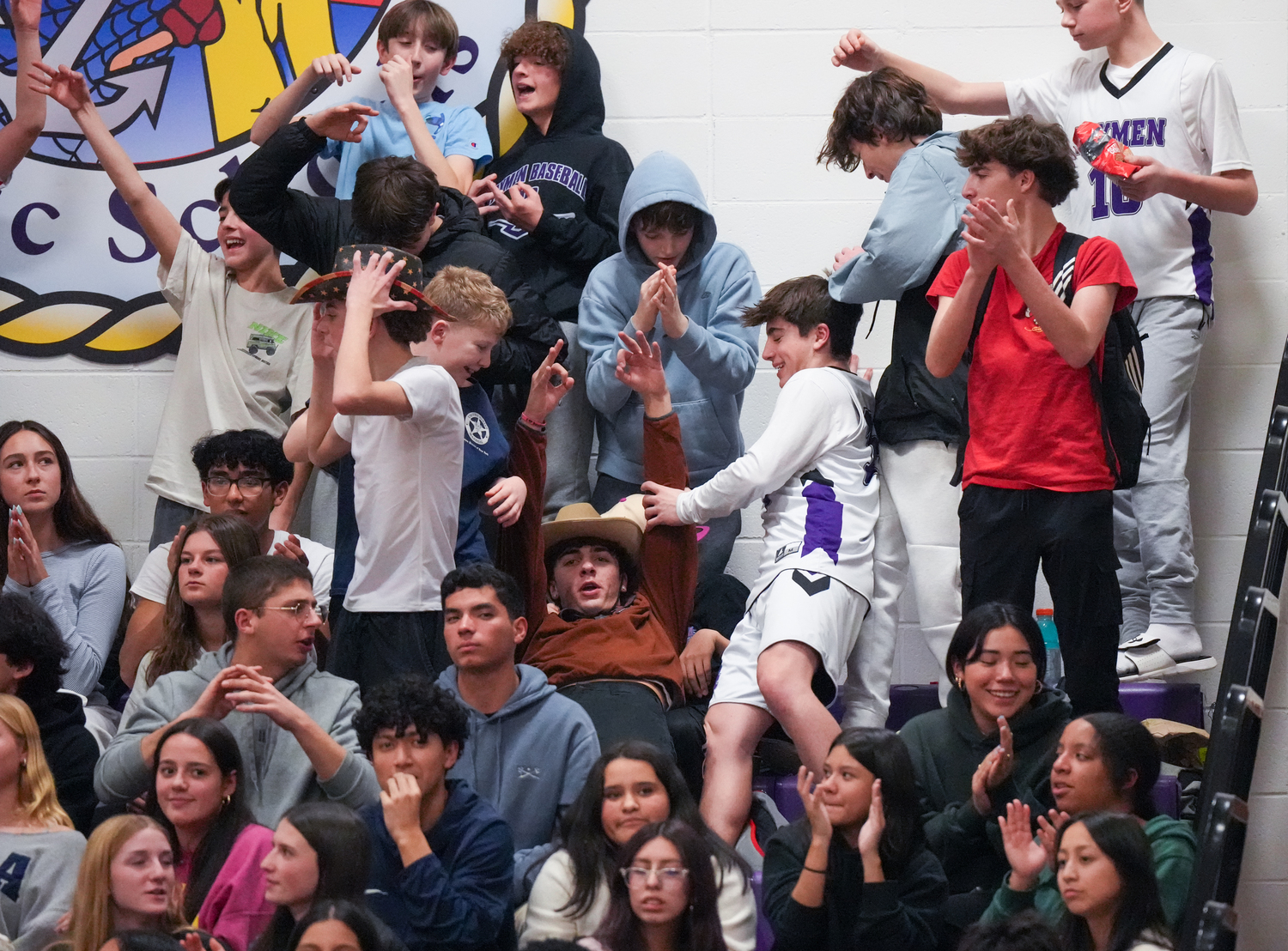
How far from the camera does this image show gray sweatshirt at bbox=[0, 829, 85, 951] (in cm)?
272

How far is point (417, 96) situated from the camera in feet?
14.2

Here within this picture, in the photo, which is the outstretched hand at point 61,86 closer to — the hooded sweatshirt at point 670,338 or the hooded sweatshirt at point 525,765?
the hooded sweatshirt at point 670,338

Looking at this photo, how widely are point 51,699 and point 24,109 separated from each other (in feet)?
6.09

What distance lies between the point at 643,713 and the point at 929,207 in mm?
1244

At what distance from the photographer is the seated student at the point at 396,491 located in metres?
3.14

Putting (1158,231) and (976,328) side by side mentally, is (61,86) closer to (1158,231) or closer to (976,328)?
(976,328)

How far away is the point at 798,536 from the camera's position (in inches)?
134

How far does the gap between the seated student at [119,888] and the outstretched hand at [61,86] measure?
7.72 feet

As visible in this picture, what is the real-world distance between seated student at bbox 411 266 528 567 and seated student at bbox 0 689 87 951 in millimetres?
889

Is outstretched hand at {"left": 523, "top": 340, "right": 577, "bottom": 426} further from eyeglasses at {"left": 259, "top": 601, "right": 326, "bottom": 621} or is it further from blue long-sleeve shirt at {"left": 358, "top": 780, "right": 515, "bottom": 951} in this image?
blue long-sleeve shirt at {"left": 358, "top": 780, "right": 515, "bottom": 951}

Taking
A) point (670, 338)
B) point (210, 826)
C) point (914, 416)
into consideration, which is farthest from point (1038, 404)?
point (210, 826)

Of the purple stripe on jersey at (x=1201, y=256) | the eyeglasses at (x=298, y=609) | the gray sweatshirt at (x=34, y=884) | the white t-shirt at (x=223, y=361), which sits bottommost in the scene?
the gray sweatshirt at (x=34, y=884)

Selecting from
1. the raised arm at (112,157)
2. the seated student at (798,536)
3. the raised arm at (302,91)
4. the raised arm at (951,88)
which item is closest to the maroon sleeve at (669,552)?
the seated student at (798,536)

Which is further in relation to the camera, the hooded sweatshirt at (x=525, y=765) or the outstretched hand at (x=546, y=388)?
the outstretched hand at (x=546, y=388)
